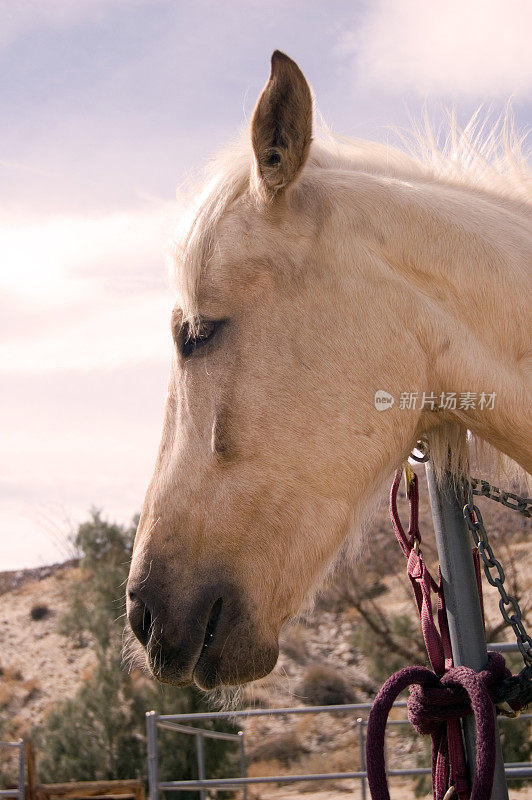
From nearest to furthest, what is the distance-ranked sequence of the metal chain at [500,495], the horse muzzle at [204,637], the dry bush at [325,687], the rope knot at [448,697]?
1. the horse muzzle at [204,637]
2. the rope knot at [448,697]
3. the metal chain at [500,495]
4. the dry bush at [325,687]

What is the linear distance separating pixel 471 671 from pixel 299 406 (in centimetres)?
74

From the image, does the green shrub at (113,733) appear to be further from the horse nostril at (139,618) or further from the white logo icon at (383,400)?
the white logo icon at (383,400)

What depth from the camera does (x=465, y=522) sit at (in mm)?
1838

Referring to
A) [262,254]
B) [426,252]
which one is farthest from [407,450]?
[262,254]

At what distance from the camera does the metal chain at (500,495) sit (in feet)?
5.89

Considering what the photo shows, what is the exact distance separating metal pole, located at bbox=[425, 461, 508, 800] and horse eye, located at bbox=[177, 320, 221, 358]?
0.68m

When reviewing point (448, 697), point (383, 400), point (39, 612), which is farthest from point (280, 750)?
point (383, 400)

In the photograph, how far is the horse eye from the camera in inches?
67.2

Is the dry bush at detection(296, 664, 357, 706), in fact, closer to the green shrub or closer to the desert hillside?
the desert hillside

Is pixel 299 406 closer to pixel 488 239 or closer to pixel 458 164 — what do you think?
pixel 488 239

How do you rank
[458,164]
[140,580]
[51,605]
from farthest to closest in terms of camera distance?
[51,605] → [458,164] → [140,580]

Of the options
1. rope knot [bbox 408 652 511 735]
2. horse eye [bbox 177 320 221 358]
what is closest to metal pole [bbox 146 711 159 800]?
rope knot [bbox 408 652 511 735]

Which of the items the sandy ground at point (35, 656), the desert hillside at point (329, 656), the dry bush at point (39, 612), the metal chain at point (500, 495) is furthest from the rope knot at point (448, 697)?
the dry bush at point (39, 612)

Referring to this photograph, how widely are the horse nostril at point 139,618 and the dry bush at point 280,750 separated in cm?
1678
